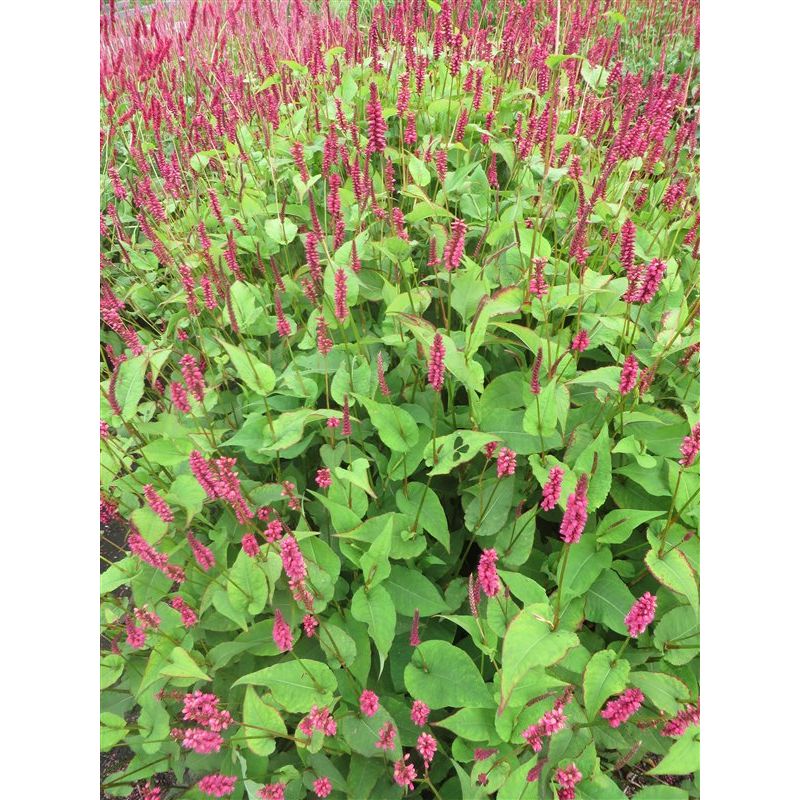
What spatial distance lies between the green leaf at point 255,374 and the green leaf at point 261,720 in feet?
2.09

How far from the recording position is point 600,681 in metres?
1.05

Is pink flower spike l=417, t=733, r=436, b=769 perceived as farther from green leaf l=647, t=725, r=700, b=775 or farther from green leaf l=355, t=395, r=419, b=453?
green leaf l=355, t=395, r=419, b=453

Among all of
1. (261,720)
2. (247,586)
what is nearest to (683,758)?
(261,720)

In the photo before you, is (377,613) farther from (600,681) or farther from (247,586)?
(600,681)

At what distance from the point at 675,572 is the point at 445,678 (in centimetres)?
47

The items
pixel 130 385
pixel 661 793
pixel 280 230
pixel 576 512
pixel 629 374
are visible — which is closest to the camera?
pixel 576 512

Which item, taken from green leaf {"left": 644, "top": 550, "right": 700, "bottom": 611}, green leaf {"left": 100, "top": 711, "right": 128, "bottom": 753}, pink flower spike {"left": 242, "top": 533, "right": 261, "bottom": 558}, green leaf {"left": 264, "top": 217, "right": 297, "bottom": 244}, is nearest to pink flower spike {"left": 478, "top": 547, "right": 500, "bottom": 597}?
green leaf {"left": 644, "top": 550, "right": 700, "bottom": 611}

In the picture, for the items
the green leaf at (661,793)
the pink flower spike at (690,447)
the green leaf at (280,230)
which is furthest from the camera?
the green leaf at (280,230)

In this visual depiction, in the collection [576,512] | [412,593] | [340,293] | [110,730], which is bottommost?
[110,730]

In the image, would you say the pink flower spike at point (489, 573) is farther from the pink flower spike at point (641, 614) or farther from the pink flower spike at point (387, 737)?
the pink flower spike at point (387, 737)

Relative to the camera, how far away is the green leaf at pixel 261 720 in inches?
41.8

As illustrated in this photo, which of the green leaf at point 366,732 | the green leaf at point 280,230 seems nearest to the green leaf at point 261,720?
the green leaf at point 366,732

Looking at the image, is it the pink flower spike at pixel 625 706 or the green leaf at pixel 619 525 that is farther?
the green leaf at pixel 619 525

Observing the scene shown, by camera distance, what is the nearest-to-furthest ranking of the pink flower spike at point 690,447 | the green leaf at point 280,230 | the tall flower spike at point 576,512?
1. the tall flower spike at point 576,512
2. the pink flower spike at point 690,447
3. the green leaf at point 280,230
